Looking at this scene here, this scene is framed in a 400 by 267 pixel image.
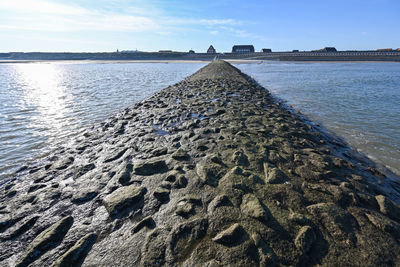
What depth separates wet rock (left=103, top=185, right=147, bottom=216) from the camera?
4.15m

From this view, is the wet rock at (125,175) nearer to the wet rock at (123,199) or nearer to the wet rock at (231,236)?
the wet rock at (123,199)

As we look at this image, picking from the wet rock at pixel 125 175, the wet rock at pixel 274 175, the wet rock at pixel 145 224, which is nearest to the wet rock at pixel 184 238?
the wet rock at pixel 145 224

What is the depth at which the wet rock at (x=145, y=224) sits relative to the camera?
142 inches

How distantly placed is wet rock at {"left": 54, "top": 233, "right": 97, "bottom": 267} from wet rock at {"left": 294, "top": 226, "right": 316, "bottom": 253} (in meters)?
3.40

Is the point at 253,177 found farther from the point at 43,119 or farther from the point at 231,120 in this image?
the point at 43,119

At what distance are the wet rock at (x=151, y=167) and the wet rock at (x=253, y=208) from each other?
2353 mm

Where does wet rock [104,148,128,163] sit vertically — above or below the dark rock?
below

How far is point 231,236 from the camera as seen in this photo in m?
3.23

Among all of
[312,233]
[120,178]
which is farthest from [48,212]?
[312,233]

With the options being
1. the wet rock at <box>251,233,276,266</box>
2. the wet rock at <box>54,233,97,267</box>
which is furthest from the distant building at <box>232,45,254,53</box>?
the wet rock at <box>54,233,97,267</box>

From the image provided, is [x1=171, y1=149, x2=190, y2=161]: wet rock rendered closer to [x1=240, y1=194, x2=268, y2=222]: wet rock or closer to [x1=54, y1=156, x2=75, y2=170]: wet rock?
[x1=240, y1=194, x2=268, y2=222]: wet rock

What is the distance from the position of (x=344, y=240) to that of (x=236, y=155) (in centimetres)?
307

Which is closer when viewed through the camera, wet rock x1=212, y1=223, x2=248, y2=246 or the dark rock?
wet rock x1=212, y1=223, x2=248, y2=246

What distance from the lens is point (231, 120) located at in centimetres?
936
